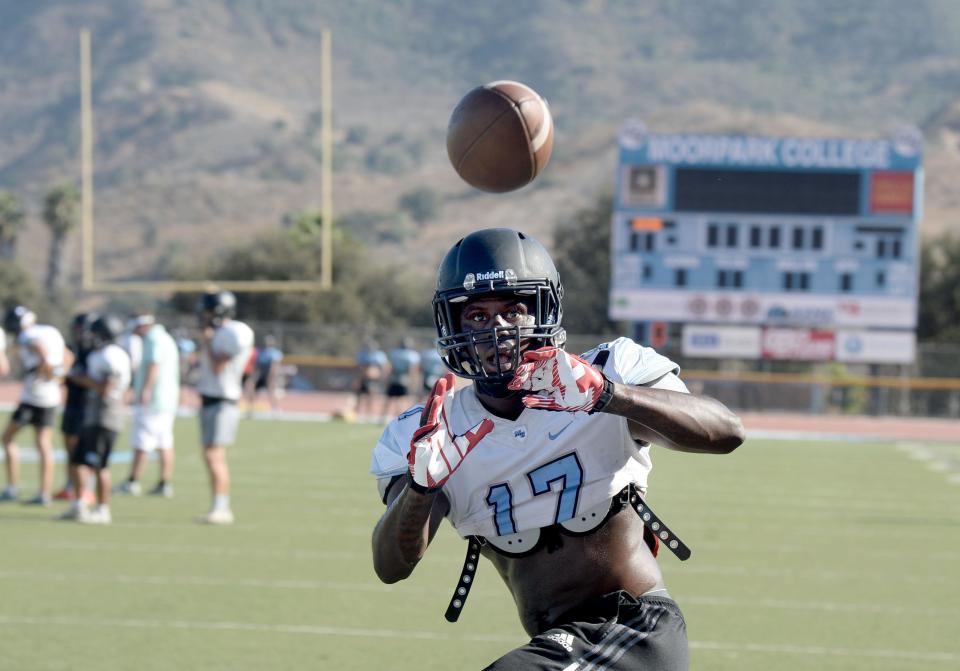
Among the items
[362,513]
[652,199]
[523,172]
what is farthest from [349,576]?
[652,199]

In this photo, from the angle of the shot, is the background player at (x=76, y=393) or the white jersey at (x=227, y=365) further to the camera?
the background player at (x=76, y=393)

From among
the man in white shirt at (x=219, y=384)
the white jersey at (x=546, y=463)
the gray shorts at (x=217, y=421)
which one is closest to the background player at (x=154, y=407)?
the man in white shirt at (x=219, y=384)

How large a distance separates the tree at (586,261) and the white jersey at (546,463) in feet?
127

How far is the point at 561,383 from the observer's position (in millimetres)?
2932

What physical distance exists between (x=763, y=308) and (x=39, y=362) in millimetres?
19368

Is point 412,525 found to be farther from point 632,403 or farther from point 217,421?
point 217,421

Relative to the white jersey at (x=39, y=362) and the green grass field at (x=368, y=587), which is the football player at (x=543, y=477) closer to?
the green grass field at (x=368, y=587)

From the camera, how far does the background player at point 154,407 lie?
39.2ft

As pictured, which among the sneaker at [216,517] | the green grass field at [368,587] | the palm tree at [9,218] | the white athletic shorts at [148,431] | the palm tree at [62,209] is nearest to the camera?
the green grass field at [368,587]

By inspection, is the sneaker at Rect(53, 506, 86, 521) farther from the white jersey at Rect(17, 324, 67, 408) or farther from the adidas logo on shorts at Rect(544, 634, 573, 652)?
the adidas logo on shorts at Rect(544, 634, 573, 652)

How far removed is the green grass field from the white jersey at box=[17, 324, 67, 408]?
88 cm

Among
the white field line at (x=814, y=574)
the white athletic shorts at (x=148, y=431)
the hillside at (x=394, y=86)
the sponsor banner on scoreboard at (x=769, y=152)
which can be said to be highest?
the hillside at (x=394, y=86)

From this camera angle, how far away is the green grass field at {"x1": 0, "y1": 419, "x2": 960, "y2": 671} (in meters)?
6.50


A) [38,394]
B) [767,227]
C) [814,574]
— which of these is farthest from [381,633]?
[767,227]
